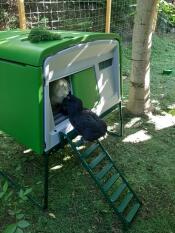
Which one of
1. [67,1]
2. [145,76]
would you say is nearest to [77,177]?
[145,76]

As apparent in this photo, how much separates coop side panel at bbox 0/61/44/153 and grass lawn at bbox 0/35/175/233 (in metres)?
0.70

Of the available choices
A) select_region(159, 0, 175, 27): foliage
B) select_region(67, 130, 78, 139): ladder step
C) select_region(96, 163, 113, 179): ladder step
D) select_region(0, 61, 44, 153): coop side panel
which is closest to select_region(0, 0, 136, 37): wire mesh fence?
select_region(159, 0, 175, 27): foliage

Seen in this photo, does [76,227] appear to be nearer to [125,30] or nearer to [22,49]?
[22,49]

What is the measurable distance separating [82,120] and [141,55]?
2.08 metres

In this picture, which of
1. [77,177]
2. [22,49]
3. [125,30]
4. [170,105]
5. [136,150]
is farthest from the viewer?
[125,30]

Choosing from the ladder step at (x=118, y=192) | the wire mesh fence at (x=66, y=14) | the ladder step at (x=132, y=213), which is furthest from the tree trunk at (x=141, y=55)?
the wire mesh fence at (x=66, y=14)

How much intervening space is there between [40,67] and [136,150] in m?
2.07

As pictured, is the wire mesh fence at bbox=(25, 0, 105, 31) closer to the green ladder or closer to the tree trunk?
the tree trunk

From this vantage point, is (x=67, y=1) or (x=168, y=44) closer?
(x=67, y=1)

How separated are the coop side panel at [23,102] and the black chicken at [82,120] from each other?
379 mm

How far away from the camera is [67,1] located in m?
7.48

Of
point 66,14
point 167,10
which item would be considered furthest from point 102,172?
point 66,14

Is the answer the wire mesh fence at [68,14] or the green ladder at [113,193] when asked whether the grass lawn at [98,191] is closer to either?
the green ladder at [113,193]

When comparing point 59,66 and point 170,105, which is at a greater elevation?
point 59,66
